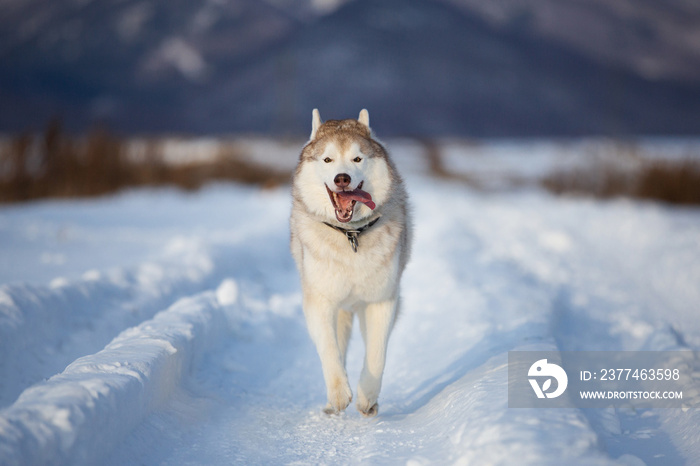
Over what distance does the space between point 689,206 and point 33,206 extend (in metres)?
17.3

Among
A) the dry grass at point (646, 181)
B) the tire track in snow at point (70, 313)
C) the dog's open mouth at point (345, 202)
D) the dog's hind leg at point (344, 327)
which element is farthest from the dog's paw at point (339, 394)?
the dry grass at point (646, 181)

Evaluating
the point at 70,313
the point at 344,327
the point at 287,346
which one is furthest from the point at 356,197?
the point at 70,313

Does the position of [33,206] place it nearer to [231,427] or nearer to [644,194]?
[231,427]

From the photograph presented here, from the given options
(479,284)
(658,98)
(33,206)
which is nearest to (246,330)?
(479,284)

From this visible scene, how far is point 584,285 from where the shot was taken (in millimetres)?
7910

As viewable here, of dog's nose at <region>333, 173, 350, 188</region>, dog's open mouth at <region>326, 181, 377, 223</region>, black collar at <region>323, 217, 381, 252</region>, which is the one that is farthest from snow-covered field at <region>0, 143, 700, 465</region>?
dog's nose at <region>333, 173, 350, 188</region>

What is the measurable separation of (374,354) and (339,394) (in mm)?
354

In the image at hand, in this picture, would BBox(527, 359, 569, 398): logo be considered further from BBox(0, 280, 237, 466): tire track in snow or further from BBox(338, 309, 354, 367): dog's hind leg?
BBox(0, 280, 237, 466): tire track in snow

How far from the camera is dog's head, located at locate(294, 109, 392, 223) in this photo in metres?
3.81

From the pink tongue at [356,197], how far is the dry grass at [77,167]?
13988 mm

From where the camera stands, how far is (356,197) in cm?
381

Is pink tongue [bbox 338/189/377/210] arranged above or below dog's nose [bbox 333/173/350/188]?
below

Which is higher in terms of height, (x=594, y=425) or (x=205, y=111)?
(x=205, y=111)

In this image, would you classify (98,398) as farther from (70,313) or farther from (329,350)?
(70,313)
